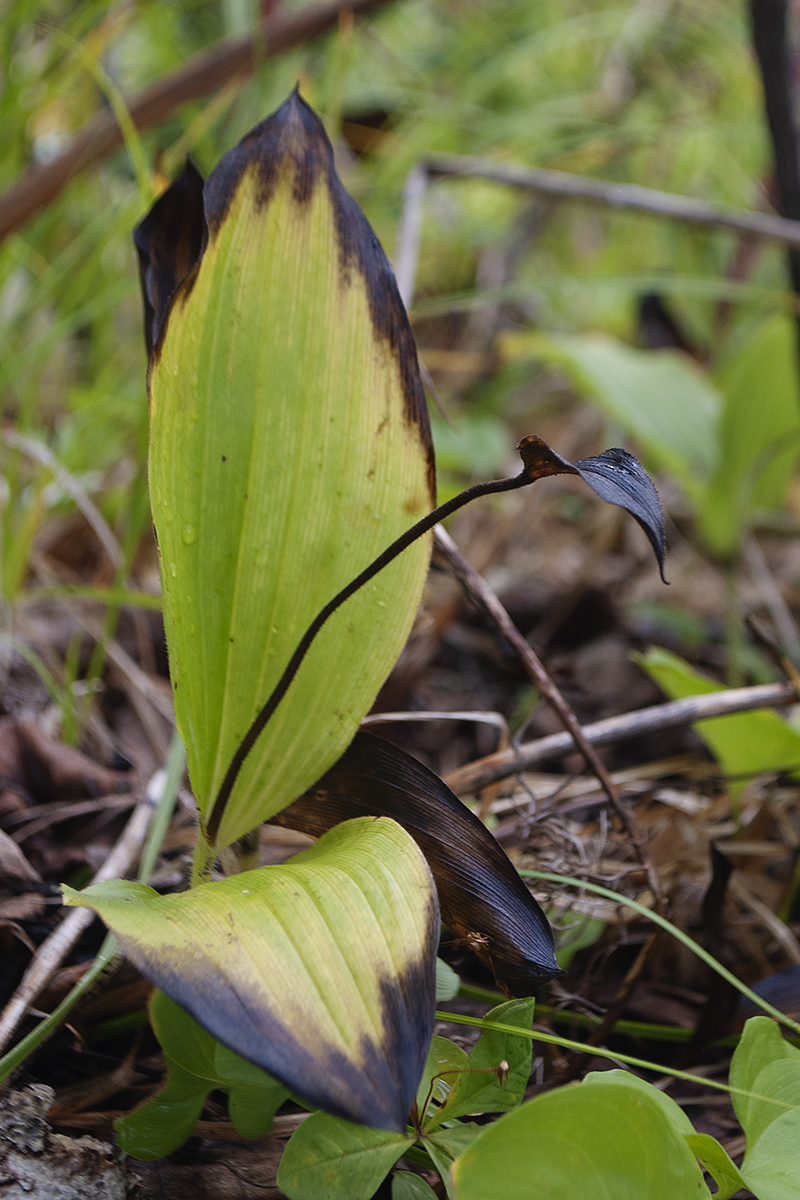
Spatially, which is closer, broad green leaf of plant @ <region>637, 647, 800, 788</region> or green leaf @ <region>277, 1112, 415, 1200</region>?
green leaf @ <region>277, 1112, 415, 1200</region>

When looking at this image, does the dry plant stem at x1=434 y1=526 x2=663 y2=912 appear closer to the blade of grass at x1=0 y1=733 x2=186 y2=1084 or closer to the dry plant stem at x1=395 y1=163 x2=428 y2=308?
the blade of grass at x1=0 y1=733 x2=186 y2=1084

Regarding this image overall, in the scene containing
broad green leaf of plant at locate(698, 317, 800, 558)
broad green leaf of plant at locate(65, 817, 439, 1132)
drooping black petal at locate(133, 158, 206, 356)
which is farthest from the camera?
broad green leaf of plant at locate(698, 317, 800, 558)

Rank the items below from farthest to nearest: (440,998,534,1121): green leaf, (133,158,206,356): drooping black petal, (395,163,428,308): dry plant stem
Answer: (395,163,428,308): dry plant stem
(133,158,206,356): drooping black petal
(440,998,534,1121): green leaf

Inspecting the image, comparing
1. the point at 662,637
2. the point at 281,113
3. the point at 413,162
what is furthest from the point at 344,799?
the point at 413,162

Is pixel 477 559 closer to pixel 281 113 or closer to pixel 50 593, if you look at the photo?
pixel 50 593

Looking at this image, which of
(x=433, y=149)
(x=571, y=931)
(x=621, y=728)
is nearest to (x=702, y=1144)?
(x=571, y=931)

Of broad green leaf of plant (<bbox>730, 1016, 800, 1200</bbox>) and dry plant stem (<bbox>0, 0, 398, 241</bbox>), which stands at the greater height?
dry plant stem (<bbox>0, 0, 398, 241</bbox>)

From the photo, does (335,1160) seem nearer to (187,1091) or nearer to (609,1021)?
(187,1091)

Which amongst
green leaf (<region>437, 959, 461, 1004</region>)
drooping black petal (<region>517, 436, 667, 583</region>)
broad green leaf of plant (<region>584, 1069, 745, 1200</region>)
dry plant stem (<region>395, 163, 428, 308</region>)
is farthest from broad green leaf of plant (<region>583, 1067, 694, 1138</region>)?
dry plant stem (<region>395, 163, 428, 308</region>)

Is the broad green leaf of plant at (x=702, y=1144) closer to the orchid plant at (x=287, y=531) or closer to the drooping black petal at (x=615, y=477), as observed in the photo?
the orchid plant at (x=287, y=531)
